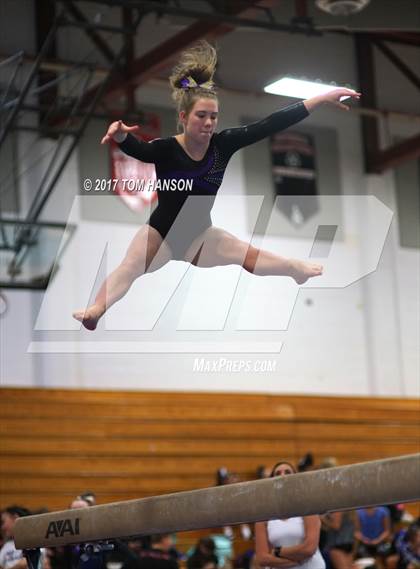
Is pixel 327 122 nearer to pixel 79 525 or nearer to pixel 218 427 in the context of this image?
pixel 218 427

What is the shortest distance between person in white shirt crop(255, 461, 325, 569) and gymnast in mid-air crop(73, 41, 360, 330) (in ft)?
5.76

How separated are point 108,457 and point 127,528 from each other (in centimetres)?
848

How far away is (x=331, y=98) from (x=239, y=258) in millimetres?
866

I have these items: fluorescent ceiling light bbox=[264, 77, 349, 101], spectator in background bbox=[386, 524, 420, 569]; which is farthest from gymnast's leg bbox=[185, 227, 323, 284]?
spectator in background bbox=[386, 524, 420, 569]

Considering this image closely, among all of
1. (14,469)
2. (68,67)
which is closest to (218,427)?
(14,469)

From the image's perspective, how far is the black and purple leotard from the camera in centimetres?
501

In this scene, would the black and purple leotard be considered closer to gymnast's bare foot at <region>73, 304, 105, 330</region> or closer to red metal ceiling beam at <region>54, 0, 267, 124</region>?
gymnast's bare foot at <region>73, 304, 105, 330</region>

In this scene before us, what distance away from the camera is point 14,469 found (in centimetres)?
1323

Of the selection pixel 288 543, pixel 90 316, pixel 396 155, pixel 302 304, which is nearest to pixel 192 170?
pixel 90 316

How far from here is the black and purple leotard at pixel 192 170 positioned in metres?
5.01

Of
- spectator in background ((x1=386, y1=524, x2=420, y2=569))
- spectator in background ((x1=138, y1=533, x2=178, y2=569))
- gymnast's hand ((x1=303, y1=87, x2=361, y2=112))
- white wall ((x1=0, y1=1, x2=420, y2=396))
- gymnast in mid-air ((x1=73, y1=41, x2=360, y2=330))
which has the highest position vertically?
white wall ((x1=0, y1=1, x2=420, y2=396))

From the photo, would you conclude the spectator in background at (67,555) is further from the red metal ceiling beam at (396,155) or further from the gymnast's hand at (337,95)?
the red metal ceiling beam at (396,155)

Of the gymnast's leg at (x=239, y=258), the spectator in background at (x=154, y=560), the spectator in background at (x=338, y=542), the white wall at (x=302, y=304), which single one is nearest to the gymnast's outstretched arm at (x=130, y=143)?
the gymnast's leg at (x=239, y=258)

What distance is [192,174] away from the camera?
5066 mm
